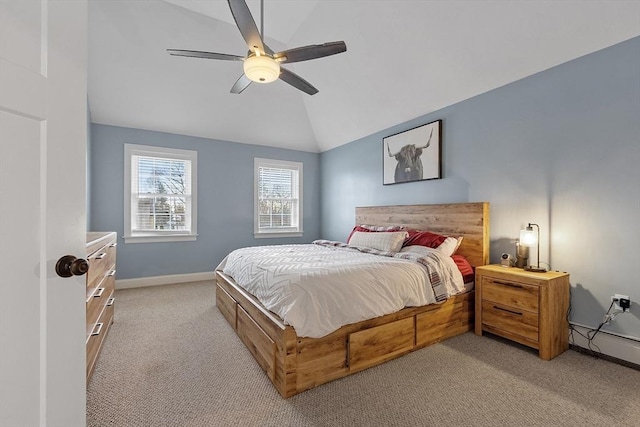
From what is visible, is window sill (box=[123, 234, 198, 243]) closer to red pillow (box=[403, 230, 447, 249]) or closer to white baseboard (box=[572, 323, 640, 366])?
red pillow (box=[403, 230, 447, 249])

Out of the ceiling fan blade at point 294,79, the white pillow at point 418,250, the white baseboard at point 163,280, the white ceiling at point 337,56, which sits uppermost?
the white ceiling at point 337,56

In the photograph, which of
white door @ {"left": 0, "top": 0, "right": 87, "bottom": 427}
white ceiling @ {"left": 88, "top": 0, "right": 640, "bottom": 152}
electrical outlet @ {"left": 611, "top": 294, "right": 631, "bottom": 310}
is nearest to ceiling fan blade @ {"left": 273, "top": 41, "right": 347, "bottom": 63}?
white ceiling @ {"left": 88, "top": 0, "right": 640, "bottom": 152}

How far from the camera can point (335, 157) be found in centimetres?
567

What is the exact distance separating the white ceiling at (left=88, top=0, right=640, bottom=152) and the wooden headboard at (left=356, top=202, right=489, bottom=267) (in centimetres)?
130

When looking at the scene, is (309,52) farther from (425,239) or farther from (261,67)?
(425,239)

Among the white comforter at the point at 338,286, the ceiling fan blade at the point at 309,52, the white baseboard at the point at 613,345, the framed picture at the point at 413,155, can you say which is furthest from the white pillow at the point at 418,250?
the ceiling fan blade at the point at 309,52

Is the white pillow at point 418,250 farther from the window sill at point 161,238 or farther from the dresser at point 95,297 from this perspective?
the window sill at point 161,238

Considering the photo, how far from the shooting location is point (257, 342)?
2.22 m

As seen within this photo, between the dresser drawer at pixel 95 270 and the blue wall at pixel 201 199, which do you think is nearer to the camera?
the dresser drawer at pixel 95 270

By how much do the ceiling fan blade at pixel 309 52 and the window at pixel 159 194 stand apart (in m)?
3.17

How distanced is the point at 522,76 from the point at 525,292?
2105 millimetres

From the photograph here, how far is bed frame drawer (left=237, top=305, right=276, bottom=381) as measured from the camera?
1.98 m

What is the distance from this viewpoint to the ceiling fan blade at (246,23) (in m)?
1.91

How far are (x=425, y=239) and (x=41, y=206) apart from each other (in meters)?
3.22
